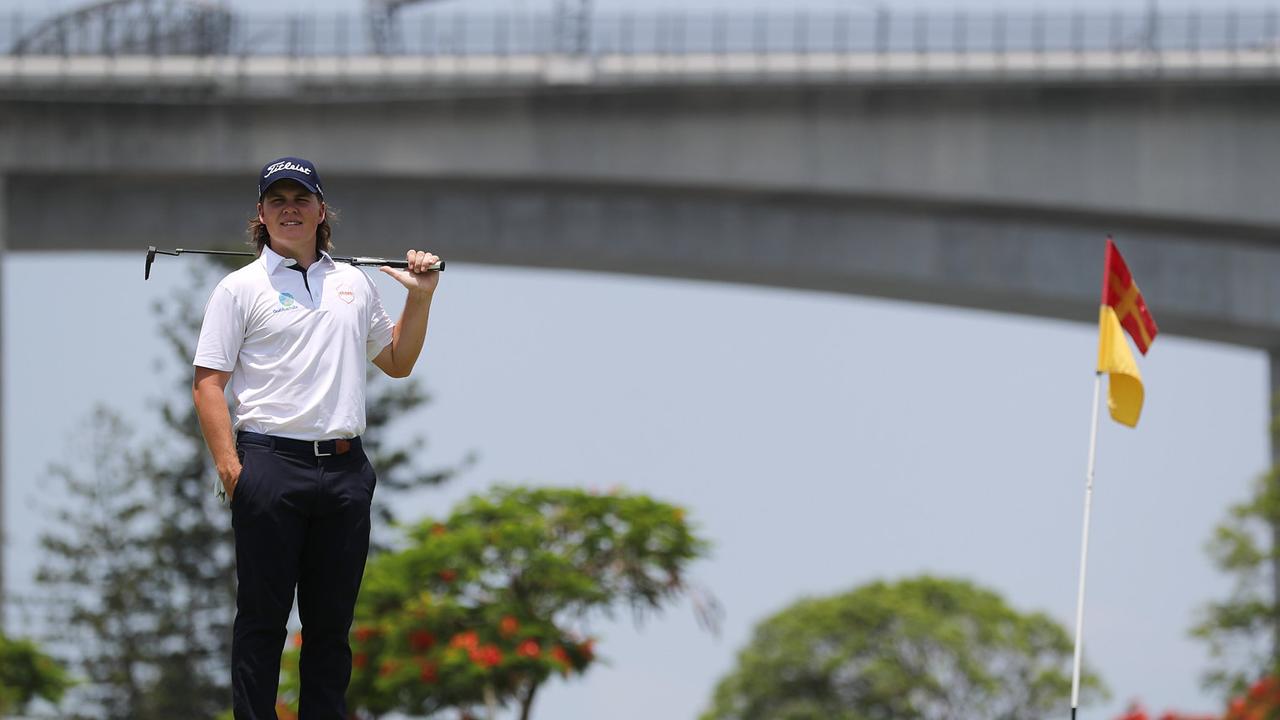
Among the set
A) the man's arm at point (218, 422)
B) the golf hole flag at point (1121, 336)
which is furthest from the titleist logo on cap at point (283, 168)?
the golf hole flag at point (1121, 336)

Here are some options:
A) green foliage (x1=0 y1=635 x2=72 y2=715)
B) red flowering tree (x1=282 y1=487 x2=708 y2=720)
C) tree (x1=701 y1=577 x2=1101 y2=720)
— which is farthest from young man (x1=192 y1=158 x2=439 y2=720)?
tree (x1=701 y1=577 x2=1101 y2=720)

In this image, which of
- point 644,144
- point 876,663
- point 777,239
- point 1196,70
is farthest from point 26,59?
point 876,663

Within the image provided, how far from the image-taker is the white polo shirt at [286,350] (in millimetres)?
6883

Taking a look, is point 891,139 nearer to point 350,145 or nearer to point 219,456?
point 350,145

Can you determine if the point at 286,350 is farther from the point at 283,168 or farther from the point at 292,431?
the point at 283,168

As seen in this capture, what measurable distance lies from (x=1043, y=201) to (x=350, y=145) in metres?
8.50

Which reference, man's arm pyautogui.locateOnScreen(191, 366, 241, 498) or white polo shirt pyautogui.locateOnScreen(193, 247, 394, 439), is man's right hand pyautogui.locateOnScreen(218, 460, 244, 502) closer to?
man's arm pyautogui.locateOnScreen(191, 366, 241, 498)

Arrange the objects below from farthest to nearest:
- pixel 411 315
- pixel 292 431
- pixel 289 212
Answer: pixel 411 315
pixel 289 212
pixel 292 431

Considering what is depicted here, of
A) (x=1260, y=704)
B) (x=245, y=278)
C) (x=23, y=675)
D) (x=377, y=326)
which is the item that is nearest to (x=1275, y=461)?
(x=1260, y=704)

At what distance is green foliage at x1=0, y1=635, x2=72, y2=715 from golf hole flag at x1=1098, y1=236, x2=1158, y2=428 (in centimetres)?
1807

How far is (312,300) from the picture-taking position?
700 centimetres

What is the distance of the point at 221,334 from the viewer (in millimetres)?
6879

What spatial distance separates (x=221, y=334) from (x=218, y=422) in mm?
295

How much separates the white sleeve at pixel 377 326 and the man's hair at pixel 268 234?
0.61 feet
